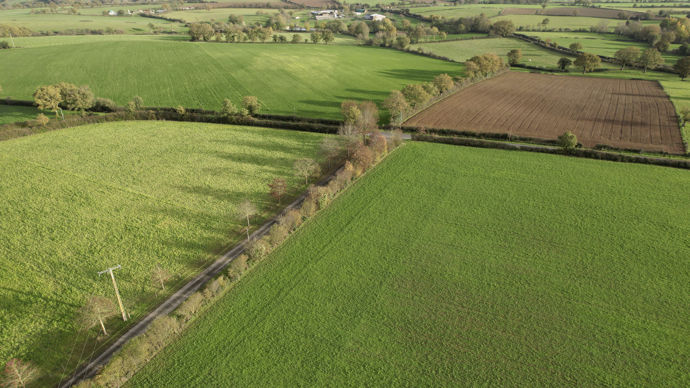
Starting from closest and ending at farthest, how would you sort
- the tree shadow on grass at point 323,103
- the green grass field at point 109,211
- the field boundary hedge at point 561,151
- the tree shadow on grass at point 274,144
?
the green grass field at point 109,211, the field boundary hedge at point 561,151, the tree shadow on grass at point 274,144, the tree shadow on grass at point 323,103

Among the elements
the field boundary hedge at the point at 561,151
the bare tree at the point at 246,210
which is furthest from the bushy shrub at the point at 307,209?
the field boundary hedge at the point at 561,151

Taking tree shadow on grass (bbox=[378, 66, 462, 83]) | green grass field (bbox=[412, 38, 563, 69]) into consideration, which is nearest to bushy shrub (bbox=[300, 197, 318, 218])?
tree shadow on grass (bbox=[378, 66, 462, 83])

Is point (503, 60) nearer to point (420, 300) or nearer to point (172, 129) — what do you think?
point (172, 129)

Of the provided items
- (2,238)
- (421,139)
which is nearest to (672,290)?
(421,139)

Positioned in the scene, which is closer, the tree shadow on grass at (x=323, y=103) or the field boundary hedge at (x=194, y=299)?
the field boundary hedge at (x=194, y=299)

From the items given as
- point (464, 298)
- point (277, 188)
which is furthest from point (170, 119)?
point (464, 298)

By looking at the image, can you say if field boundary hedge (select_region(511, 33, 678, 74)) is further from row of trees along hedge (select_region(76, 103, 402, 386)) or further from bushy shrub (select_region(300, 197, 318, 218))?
bushy shrub (select_region(300, 197, 318, 218))

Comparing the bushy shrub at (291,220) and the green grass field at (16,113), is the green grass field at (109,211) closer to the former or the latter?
the bushy shrub at (291,220)

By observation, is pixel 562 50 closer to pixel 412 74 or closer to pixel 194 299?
pixel 412 74
